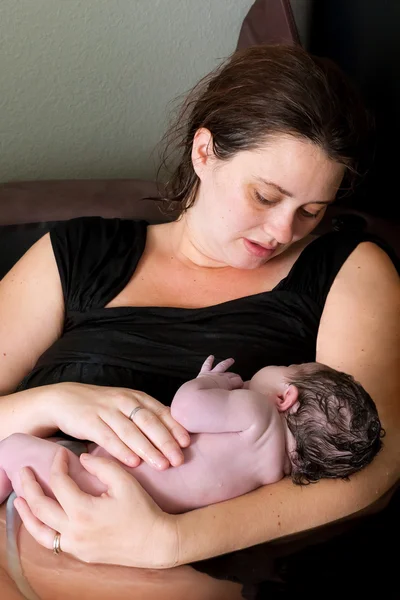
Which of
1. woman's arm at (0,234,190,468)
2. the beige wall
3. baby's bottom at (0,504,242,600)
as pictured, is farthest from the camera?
the beige wall

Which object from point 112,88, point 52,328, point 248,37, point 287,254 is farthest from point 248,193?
point 112,88

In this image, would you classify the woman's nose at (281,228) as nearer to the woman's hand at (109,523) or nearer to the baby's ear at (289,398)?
the baby's ear at (289,398)

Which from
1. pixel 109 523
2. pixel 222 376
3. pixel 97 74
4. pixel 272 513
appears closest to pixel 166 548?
pixel 109 523

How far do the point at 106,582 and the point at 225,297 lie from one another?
27.2 inches

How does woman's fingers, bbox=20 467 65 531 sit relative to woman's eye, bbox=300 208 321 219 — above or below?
below

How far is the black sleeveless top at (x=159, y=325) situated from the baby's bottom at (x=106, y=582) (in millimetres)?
420

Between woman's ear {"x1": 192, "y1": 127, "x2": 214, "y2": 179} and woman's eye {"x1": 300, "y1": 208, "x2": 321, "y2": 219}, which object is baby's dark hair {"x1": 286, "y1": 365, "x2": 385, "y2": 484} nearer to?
woman's eye {"x1": 300, "y1": 208, "x2": 321, "y2": 219}

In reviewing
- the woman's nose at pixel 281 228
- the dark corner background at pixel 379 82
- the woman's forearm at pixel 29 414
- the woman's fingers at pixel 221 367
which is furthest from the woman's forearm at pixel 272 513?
the dark corner background at pixel 379 82

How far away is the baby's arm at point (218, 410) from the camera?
130cm

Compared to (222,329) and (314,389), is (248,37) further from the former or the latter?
(314,389)

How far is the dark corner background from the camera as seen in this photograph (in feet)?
6.56

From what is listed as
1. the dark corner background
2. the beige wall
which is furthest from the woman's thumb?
the beige wall

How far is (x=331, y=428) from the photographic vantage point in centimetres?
132

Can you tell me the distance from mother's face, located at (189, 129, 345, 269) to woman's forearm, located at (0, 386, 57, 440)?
47 centimetres
